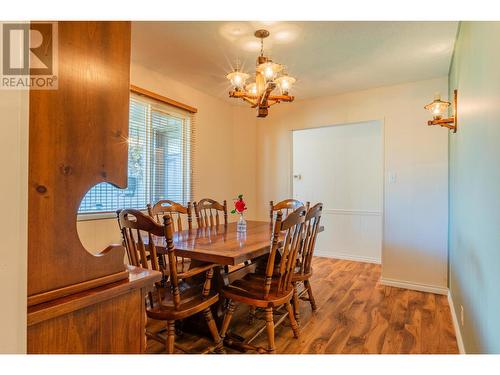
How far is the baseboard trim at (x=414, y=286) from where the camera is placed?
3256 mm

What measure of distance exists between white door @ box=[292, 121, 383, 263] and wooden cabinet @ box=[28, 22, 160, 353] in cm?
418

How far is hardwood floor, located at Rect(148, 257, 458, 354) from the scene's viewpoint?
2096 mm

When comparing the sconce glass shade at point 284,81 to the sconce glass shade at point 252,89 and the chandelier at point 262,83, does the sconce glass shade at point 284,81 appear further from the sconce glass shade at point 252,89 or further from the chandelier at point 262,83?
the sconce glass shade at point 252,89

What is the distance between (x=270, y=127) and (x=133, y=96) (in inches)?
84.2

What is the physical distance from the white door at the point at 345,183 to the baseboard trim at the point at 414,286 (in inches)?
44.5

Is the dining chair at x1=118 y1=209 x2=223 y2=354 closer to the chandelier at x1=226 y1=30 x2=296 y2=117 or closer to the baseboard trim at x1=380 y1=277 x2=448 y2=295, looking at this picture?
the chandelier at x1=226 y1=30 x2=296 y2=117

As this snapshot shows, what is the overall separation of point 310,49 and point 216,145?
1987 mm

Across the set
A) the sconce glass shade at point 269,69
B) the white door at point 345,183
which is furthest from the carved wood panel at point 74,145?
the white door at point 345,183

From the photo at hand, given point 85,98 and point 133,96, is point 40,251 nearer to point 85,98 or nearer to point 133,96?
point 85,98

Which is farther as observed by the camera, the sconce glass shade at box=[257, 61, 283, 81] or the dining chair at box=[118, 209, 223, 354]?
the sconce glass shade at box=[257, 61, 283, 81]

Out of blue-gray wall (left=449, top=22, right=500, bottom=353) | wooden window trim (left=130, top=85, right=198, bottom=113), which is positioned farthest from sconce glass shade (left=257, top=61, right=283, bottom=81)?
wooden window trim (left=130, top=85, right=198, bottom=113)

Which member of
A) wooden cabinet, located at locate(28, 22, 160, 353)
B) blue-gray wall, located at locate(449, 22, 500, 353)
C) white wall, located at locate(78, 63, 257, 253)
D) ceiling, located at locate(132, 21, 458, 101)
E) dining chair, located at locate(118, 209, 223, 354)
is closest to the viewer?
wooden cabinet, located at locate(28, 22, 160, 353)

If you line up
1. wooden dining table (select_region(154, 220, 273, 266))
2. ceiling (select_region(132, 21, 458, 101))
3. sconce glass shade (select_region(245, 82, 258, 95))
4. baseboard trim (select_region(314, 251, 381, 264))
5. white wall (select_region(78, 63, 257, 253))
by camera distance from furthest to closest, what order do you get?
baseboard trim (select_region(314, 251, 381, 264)) < white wall (select_region(78, 63, 257, 253)) < sconce glass shade (select_region(245, 82, 258, 95)) < ceiling (select_region(132, 21, 458, 101)) < wooden dining table (select_region(154, 220, 273, 266))

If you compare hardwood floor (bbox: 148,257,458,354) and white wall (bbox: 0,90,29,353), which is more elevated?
white wall (bbox: 0,90,29,353)
